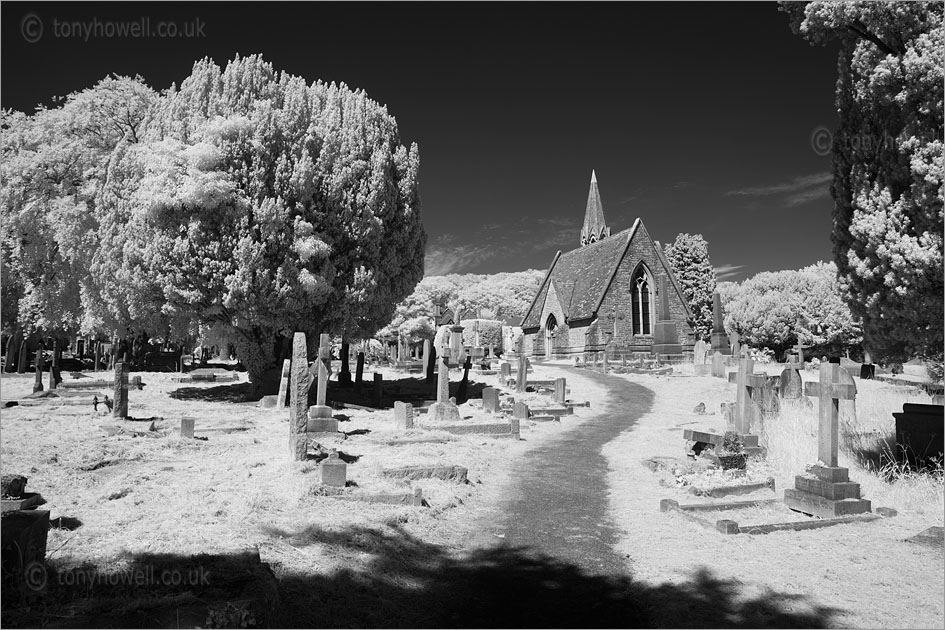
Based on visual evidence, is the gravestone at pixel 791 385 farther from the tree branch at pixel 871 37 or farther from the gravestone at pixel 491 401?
the tree branch at pixel 871 37

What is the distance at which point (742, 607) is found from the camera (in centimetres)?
457

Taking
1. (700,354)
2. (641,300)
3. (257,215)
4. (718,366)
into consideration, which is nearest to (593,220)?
(641,300)

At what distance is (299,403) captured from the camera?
9898 mm

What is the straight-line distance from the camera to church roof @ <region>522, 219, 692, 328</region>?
4447 centimetres

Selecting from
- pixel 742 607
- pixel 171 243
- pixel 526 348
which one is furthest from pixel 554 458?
pixel 526 348

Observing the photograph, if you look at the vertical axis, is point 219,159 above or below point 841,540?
above

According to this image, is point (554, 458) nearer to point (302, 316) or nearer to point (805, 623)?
point (805, 623)

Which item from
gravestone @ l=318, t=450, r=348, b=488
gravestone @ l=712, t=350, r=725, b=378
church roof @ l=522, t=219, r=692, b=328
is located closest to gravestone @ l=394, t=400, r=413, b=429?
gravestone @ l=318, t=450, r=348, b=488

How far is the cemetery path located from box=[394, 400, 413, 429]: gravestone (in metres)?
3.11

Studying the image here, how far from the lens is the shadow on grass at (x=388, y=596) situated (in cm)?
346

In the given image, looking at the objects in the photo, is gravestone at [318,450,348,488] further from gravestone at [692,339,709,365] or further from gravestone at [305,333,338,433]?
gravestone at [692,339,709,365]

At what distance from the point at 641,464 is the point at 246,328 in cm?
1283

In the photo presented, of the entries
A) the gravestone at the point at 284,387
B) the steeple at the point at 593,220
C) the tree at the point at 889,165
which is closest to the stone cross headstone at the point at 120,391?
the gravestone at the point at 284,387

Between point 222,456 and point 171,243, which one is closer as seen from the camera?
point 222,456
